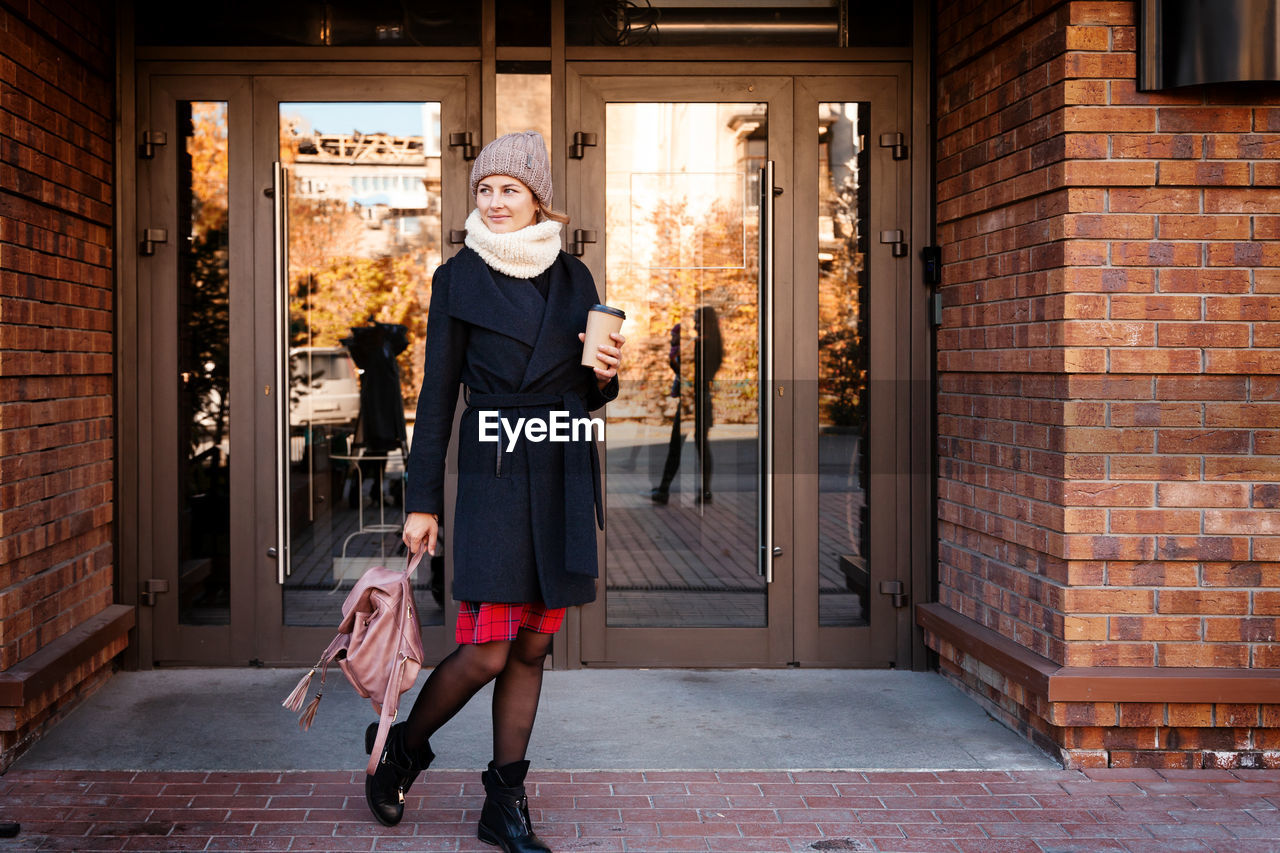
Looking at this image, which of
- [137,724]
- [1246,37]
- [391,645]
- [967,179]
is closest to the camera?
[391,645]

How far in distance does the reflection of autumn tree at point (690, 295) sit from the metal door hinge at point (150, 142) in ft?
6.57

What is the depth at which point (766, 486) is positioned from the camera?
17.6 feet

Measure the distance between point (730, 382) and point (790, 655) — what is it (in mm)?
1222

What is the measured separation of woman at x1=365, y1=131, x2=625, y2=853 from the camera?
11.0 feet

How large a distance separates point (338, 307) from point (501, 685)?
2.40 metres

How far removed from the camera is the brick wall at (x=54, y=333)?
14.0 ft

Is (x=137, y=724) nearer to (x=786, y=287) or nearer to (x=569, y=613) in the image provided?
(x=569, y=613)

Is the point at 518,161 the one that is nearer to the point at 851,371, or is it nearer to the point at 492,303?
the point at 492,303

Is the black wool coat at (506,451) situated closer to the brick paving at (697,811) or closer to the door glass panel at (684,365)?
the brick paving at (697,811)

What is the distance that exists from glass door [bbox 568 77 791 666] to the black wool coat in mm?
1933

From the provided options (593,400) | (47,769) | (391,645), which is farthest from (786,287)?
(47,769)

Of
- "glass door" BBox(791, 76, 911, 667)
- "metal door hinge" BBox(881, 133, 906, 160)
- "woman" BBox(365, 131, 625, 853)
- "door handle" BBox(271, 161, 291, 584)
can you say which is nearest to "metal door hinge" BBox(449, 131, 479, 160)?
"door handle" BBox(271, 161, 291, 584)

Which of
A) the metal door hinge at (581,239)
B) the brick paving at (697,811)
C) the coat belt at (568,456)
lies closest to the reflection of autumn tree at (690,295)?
the metal door hinge at (581,239)

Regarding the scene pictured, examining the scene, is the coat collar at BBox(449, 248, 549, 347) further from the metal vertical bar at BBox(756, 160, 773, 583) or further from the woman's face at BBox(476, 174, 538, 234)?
the metal vertical bar at BBox(756, 160, 773, 583)
